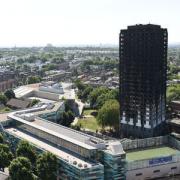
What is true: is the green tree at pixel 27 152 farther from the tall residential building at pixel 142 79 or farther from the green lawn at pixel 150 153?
the tall residential building at pixel 142 79

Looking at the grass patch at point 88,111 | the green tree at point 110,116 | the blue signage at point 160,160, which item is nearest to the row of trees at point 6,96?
the grass patch at point 88,111

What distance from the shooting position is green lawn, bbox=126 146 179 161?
54500 mm

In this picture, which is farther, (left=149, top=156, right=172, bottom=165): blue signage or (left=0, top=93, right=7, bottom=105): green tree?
(left=0, top=93, right=7, bottom=105): green tree

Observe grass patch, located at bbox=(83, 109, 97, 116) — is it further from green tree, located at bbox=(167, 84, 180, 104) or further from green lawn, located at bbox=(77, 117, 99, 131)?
green tree, located at bbox=(167, 84, 180, 104)

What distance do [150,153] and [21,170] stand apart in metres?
19.8

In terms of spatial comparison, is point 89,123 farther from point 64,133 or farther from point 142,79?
point 64,133

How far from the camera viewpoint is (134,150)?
58812 millimetres

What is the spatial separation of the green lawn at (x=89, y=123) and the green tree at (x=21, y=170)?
30720mm

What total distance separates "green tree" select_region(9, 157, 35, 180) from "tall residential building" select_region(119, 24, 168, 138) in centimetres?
2712

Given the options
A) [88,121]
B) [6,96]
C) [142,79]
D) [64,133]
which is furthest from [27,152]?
[6,96]

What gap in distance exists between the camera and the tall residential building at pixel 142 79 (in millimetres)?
68188

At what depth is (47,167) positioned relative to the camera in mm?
47750

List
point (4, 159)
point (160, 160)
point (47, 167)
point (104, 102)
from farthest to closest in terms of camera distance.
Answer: point (104, 102)
point (160, 160)
point (4, 159)
point (47, 167)

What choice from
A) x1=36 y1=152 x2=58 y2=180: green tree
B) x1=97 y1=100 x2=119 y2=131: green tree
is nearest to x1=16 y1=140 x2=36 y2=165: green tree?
x1=36 y1=152 x2=58 y2=180: green tree
